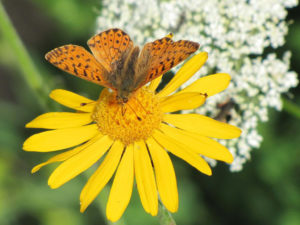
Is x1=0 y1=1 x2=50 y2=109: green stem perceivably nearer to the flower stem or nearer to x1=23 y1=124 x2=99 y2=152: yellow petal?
x1=23 y1=124 x2=99 y2=152: yellow petal

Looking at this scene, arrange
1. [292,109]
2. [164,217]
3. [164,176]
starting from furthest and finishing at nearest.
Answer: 1. [292,109]
2. [164,176]
3. [164,217]

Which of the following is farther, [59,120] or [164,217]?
[59,120]

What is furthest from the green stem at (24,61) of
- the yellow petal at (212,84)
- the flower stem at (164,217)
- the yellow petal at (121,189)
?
the flower stem at (164,217)

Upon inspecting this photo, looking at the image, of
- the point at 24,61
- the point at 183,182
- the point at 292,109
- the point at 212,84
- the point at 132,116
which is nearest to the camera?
the point at 212,84

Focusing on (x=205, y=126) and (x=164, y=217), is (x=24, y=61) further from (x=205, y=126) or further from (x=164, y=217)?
(x=164, y=217)

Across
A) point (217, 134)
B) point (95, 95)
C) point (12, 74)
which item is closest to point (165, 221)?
point (217, 134)

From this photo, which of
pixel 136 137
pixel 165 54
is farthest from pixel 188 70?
pixel 136 137
